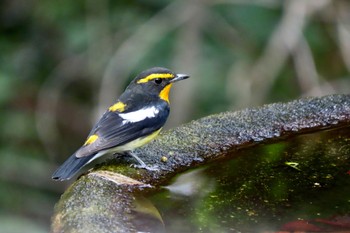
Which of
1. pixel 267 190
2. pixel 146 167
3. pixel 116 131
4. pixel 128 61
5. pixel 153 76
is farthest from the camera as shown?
pixel 128 61

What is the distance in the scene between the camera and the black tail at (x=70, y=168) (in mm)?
3693

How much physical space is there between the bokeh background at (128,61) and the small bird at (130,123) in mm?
2373

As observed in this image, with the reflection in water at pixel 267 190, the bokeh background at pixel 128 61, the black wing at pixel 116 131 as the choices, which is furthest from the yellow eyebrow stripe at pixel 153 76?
the bokeh background at pixel 128 61

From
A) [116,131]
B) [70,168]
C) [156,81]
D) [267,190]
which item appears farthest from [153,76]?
[267,190]

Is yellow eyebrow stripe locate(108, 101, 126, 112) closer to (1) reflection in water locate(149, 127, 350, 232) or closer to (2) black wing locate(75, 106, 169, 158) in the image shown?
(2) black wing locate(75, 106, 169, 158)

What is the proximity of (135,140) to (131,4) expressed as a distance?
450 centimetres

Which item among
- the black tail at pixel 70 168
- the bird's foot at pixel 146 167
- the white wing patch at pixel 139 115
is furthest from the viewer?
the white wing patch at pixel 139 115

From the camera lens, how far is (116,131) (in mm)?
3979

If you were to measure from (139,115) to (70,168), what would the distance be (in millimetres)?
575

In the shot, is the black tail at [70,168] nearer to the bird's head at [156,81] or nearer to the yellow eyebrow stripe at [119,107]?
the yellow eyebrow stripe at [119,107]

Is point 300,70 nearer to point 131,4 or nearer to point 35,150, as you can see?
point 131,4

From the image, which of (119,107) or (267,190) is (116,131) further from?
(267,190)

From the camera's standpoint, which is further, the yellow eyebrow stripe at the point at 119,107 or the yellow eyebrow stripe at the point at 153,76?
the yellow eyebrow stripe at the point at 153,76

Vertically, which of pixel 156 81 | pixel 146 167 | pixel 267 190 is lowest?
pixel 267 190
